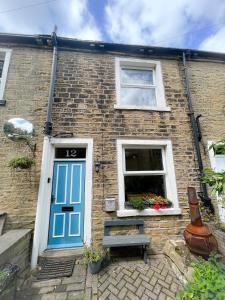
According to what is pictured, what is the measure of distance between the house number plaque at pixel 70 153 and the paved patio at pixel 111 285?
2730mm

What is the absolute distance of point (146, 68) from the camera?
5551 millimetres

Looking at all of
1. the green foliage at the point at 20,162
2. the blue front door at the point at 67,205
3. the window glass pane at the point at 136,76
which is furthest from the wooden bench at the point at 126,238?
the window glass pane at the point at 136,76

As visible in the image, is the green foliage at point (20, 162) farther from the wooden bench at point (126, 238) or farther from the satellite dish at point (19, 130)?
the wooden bench at point (126, 238)

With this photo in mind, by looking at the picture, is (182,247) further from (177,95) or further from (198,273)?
(177,95)

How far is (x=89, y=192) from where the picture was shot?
4.14 m

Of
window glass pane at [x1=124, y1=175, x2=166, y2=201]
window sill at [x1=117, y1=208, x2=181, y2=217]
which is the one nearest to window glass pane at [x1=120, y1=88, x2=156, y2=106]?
window glass pane at [x1=124, y1=175, x2=166, y2=201]

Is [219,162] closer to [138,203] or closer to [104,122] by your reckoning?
[138,203]

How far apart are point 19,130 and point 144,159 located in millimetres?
3721

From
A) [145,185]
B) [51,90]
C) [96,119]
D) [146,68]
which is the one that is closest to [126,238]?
[145,185]

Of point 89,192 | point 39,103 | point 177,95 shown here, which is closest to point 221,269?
point 89,192

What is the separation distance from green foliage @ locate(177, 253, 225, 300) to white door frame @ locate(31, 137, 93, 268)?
2358 millimetres

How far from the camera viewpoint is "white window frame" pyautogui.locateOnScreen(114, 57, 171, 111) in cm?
491

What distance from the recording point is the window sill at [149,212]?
4.06m

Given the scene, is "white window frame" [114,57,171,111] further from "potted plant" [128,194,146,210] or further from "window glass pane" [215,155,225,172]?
"potted plant" [128,194,146,210]
